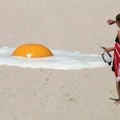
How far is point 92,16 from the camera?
18.7 metres

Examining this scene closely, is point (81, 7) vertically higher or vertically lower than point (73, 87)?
higher

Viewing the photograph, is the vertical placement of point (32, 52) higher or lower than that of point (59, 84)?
higher

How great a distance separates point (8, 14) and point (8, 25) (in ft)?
5.51

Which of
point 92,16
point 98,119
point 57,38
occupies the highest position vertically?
point 92,16

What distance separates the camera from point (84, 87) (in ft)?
25.2

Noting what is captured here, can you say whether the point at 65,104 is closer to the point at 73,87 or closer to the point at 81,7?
the point at 73,87

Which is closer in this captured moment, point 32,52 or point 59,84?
point 59,84

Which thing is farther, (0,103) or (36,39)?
(36,39)

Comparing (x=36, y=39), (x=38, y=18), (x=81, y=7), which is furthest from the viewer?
(x=81, y=7)

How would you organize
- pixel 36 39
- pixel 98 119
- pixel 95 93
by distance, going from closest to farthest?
pixel 98 119 → pixel 95 93 → pixel 36 39

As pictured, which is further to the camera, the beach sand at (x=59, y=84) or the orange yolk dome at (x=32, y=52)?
the orange yolk dome at (x=32, y=52)

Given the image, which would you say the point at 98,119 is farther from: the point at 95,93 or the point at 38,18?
the point at 38,18

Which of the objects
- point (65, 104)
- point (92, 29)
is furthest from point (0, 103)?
point (92, 29)

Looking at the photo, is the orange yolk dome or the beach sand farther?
the orange yolk dome
